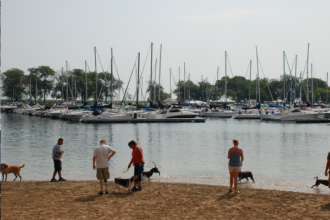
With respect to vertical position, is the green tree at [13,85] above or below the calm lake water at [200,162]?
above

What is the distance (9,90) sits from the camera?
126188 mm

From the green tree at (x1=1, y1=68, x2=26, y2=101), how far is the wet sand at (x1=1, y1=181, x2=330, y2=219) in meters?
125

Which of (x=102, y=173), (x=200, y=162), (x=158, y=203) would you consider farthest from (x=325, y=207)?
(x=200, y=162)

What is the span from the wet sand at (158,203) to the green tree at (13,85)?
125 meters

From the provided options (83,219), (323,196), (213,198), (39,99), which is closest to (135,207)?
(83,219)

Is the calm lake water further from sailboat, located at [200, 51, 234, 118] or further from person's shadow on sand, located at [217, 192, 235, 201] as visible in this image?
sailboat, located at [200, 51, 234, 118]

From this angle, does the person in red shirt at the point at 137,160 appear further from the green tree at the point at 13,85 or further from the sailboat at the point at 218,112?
the green tree at the point at 13,85

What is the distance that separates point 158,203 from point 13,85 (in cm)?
12969

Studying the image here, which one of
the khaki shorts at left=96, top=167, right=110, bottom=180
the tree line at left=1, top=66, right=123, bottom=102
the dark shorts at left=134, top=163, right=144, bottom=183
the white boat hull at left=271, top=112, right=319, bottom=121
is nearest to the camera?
the khaki shorts at left=96, top=167, right=110, bottom=180

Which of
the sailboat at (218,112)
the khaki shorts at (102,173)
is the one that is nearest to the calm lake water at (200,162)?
the khaki shorts at (102,173)

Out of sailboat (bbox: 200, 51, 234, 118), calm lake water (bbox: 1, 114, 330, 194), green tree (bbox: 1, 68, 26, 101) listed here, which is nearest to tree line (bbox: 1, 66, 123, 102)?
green tree (bbox: 1, 68, 26, 101)

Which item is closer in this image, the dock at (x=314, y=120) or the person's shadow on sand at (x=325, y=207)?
the person's shadow on sand at (x=325, y=207)

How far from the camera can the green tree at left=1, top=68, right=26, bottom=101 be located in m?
126

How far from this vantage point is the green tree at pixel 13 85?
414 ft
